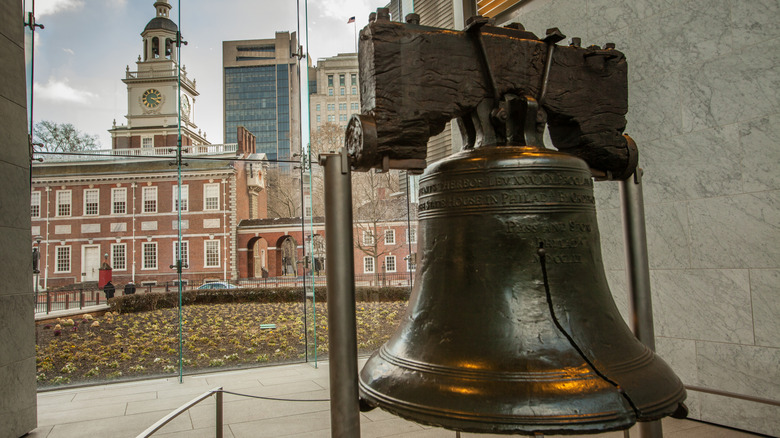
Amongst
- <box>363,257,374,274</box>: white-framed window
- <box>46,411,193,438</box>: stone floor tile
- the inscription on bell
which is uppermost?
the inscription on bell

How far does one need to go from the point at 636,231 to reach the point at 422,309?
963 mm

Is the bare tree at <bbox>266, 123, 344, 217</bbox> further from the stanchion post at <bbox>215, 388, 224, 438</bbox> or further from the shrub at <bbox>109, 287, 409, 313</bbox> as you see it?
the stanchion post at <bbox>215, 388, 224, 438</bbox>

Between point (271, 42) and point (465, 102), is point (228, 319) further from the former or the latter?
point (465, 102)

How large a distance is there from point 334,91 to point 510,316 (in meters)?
5.67

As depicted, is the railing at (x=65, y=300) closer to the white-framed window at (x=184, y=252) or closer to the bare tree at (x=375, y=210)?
the white-framed window at (x=184, y=252)

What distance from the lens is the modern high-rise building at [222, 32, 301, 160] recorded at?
650cm

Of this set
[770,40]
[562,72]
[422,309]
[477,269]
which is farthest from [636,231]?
[770,40]

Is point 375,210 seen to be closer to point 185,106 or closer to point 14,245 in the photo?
point 185,106

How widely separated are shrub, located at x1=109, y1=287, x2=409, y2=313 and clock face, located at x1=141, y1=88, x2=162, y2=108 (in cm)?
234

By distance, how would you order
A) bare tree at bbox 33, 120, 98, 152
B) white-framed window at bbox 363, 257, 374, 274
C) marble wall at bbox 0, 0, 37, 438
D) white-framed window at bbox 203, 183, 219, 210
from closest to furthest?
marble wall at bbox 0, 0, 37, 438, bare tree at bbox 33, 120, 98, 152, white-framed window at bbox 203, 183, 219, 210, white-framed window at bbox 363, 257, 374, 274

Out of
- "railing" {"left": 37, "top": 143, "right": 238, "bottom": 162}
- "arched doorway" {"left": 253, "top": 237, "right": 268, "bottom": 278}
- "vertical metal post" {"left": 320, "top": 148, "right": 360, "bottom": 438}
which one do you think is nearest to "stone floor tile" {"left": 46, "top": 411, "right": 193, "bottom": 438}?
"arched doorway" {"left": 253, "top": 237, "right": 268, "bottom": 278}

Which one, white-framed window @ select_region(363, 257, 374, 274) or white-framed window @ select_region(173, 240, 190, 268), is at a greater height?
white-framed window @ select_region(173, 240, 190, 268)

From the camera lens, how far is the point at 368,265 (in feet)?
20.9

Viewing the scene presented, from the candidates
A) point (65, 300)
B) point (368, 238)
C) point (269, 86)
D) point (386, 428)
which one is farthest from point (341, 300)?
point (269, 86)
